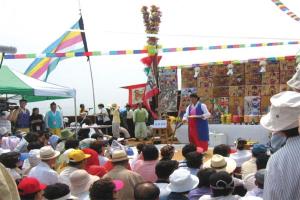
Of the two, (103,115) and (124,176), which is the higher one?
(124,176)

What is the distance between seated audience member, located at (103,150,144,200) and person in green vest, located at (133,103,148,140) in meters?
10.6

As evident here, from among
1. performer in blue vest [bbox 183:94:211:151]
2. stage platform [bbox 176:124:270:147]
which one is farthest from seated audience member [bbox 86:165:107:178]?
stage platform [bbox 176:124:270:147]

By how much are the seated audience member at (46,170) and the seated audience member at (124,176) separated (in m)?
0.77

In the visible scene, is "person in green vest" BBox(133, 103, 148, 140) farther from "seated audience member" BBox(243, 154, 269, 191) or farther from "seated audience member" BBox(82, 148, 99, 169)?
"seated audience member" BBox(243, 154, 269, 191)

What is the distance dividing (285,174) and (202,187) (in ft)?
5.43

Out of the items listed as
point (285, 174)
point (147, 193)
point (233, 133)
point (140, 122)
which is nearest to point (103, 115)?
point (140, 122)

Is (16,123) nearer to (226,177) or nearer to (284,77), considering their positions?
(284,77)

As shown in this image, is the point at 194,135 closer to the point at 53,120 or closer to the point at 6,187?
the point at 53,120

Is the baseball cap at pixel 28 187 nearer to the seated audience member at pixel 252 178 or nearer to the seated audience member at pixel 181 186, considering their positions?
the seated audience member at pixel 181 186

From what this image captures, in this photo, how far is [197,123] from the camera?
1000 cm

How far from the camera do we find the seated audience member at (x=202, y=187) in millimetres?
3513

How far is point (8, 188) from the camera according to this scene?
1735 millimetres

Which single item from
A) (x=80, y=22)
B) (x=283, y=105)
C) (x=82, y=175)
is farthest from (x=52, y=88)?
(x=283, y=105)

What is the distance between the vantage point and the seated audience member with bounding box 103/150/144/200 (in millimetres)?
4027
